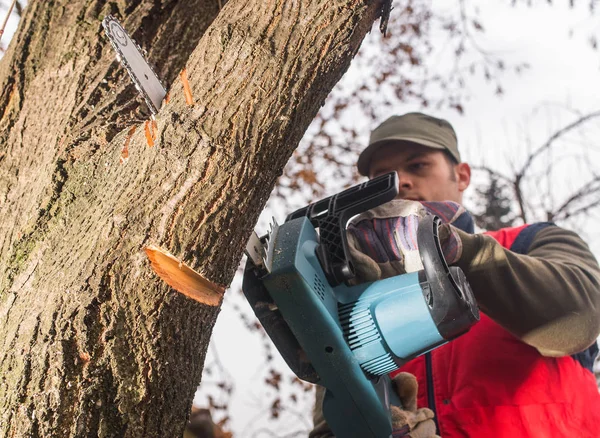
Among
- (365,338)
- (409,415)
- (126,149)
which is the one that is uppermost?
(126,149)

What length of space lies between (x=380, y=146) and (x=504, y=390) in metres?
1.28

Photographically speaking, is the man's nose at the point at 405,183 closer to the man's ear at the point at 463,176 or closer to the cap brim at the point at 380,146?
the cap brim at the point at 380,146

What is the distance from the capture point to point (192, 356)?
1138 millimetres

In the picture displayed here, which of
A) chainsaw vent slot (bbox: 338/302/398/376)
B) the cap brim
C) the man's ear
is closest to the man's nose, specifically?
the cap brim

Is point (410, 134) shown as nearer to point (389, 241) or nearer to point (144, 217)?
Answer: point (389, 241)

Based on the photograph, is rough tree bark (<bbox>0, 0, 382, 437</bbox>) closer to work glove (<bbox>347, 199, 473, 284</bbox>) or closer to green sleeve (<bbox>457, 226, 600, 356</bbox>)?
work glove (<bbox>347, 199, 473, 284</bbox>)

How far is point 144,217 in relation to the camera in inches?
41.2

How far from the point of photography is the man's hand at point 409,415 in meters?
1.78

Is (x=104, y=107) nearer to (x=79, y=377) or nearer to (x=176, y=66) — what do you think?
(x=176, y=66)

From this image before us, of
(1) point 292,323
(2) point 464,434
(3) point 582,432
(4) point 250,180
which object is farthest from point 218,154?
(3) point 582,432

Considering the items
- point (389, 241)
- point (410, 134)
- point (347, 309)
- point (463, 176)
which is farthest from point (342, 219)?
point (463, 176)

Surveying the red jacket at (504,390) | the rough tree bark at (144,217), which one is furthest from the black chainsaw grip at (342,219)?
the red jacket at (504,390)

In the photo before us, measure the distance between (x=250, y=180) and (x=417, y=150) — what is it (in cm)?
172

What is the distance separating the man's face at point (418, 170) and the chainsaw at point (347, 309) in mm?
944
